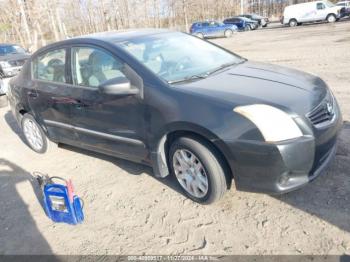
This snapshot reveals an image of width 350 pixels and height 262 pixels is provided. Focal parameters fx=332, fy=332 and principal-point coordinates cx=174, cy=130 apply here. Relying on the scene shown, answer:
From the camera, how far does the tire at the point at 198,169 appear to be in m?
2.93

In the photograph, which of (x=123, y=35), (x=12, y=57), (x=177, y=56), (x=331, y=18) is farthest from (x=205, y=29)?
(x=177, y=56)

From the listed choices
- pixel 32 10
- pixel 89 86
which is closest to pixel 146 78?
pixel 89 86

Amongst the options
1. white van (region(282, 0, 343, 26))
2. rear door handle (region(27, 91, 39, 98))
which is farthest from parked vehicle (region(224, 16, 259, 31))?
rear door handle (region(27, 91, 39, 98))

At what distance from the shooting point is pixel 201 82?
3182 millimetres

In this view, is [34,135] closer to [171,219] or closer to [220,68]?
[171,219]

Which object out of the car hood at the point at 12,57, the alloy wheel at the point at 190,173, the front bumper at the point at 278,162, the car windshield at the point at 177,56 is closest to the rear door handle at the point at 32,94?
the car windshield at the point at 177,56

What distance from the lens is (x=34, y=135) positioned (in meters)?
5.14

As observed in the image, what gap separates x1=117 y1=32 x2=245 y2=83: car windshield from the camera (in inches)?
133

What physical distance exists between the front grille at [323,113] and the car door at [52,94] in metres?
2.57

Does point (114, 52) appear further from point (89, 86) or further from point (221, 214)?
point (221, 214)

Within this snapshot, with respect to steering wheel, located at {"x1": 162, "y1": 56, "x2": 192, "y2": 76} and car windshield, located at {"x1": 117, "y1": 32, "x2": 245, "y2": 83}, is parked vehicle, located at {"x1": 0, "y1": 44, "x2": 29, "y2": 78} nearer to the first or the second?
car windshield, located at {"x1": 117, "y1": 32, "x2": 245, "y2": 83}

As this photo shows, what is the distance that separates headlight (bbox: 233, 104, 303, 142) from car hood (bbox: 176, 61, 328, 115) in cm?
7

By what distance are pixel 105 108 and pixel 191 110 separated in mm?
1110

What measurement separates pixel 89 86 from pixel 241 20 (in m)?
31.6
